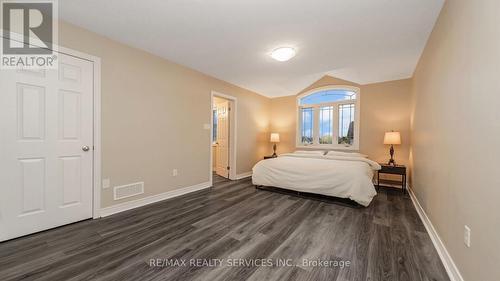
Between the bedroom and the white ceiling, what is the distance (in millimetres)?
23

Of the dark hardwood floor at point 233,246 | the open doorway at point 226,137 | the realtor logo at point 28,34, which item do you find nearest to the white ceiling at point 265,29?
the realtor logo at point 28,34

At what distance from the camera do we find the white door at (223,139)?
486 cm

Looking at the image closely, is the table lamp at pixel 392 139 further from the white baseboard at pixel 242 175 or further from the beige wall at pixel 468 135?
the white baseboard at pixel 242 175

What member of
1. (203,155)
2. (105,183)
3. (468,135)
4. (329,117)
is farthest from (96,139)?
(329,117)

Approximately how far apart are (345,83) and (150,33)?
14.6 ft

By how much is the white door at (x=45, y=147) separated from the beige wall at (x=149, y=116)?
0.23m

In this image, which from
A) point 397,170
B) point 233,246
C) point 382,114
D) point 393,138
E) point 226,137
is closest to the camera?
point 233,246

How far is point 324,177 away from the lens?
315cm

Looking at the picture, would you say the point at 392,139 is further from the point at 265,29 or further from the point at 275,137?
the point at 265,29

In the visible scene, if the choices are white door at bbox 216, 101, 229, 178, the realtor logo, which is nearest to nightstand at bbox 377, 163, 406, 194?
white door at bbox 216, 101, 229, 178

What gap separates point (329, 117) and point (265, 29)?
3.47m

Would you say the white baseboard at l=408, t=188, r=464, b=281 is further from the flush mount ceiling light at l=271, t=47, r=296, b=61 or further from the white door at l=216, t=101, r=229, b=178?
the white door at l=216, t=101, r=229, b=178

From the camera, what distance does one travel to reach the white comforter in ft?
9.48

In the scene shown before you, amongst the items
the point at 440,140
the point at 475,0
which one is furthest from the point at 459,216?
the point at 475,0
